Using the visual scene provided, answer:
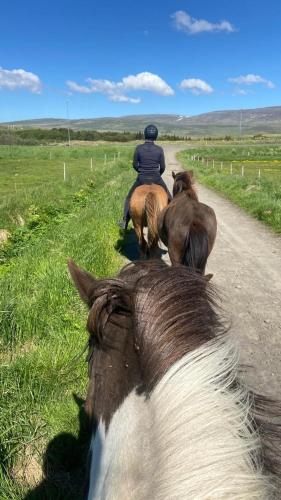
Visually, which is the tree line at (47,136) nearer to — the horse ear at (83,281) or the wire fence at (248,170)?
the wire fence at (248,170)

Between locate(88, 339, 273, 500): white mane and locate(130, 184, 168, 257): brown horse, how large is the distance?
5.96 metres

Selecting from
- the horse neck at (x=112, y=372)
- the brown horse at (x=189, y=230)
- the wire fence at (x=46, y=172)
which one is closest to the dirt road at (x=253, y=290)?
the horse neck at (x=112, y=372)

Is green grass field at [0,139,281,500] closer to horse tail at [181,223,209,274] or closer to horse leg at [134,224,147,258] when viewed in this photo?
horse leg at [134,224,147,258]

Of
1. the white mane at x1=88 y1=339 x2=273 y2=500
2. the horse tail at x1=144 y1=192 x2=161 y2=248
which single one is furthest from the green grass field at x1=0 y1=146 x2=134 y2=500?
the horse tail at x1=144 y1=192 x2=161 y2=248

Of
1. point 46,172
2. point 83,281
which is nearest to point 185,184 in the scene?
point 83,281

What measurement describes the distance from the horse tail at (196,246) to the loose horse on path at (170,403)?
154 inches

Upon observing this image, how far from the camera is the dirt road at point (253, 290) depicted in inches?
172

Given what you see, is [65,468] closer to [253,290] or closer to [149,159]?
[253,290]

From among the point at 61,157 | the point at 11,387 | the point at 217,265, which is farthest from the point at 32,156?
the point at 11,387

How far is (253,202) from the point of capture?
1522cm

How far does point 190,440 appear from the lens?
3.56 ft

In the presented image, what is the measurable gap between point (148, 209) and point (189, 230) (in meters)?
1.85

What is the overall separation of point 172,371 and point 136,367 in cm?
17

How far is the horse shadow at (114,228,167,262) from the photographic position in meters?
8.91
